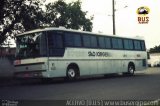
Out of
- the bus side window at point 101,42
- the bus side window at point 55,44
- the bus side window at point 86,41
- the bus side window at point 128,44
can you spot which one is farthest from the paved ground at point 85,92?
the bus side window at point 128,44

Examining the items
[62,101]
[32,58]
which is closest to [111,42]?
[32,58]

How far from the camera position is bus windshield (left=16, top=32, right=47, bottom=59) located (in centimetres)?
1848

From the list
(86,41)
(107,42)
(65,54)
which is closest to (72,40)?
(65,54)

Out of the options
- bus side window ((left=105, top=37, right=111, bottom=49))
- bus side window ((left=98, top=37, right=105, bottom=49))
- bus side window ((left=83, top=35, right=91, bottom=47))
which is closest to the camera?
bus side window ((left=83, top=35, right=91, bottom=47))

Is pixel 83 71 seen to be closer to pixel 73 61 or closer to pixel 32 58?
pixel 73 61

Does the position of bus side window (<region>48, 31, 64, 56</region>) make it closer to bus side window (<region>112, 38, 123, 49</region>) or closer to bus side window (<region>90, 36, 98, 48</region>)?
bus side window (<region>90, 36, 98, 48</region>)

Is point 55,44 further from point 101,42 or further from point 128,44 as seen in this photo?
point 128,44

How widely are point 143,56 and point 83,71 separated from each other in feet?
30.6

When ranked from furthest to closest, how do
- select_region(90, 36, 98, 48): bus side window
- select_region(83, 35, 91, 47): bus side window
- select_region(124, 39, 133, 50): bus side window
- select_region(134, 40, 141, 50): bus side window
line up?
select_region(134, 40, 141, 50): bus side window → select_region(124, 39, 133, 50): bus side window → select_region(90, 36, 98, 48): bus side window → select_region(83, 35, 91, 47): bus side window

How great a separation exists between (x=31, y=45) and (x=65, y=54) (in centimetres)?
204

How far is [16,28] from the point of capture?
2431 centimetres

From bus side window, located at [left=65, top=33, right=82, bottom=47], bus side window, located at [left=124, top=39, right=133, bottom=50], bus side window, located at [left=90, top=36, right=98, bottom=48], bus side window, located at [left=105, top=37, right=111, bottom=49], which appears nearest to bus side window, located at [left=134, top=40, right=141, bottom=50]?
bus side window, located at [left=124, top=39, right=133, bottom=50]

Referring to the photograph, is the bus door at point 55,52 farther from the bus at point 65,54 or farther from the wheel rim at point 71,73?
the wheel rim at point 71,73

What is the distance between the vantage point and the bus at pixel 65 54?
18.5 meters
